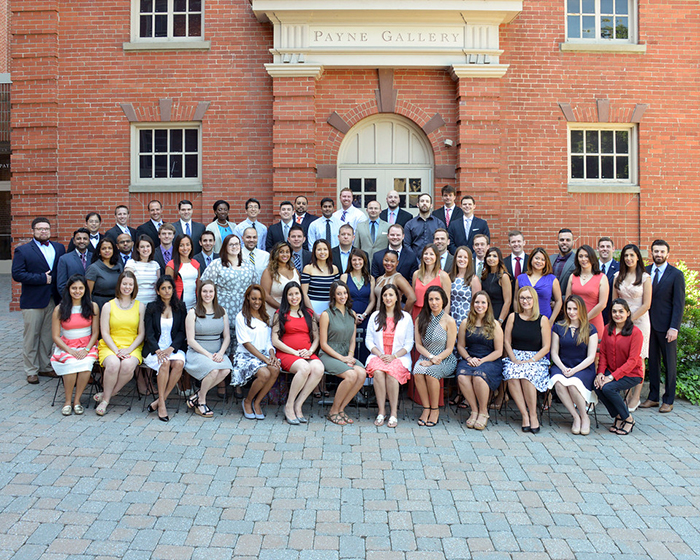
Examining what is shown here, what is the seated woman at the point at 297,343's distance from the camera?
6.43 metres

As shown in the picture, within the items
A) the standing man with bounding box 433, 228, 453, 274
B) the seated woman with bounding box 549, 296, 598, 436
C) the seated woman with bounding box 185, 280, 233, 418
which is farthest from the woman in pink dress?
the seated woman with bounding box 185, 280, 233, 418

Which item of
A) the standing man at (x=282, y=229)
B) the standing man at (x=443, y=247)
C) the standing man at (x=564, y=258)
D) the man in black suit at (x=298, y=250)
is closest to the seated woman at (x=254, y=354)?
the man in black suit at (x=298, y=250)

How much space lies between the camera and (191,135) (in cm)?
1114

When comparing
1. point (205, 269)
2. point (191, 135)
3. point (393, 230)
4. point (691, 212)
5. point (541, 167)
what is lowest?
point (205, 269)

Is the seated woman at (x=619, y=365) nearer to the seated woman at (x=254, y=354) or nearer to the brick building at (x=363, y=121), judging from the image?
the seated woman at (x=254, y=354)

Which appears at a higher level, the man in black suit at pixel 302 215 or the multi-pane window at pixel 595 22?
the multi-pane window at pixel 595 22

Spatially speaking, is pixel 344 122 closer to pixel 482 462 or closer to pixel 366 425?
pixel 366 425

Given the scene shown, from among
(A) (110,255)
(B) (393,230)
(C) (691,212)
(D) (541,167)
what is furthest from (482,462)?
(C) (691,212)

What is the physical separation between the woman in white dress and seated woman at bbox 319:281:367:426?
3.31m

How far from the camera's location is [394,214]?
882cm

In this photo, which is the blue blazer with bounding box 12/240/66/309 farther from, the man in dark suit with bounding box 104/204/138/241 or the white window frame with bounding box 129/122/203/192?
the white window frame with bounding box 129/122/203/192

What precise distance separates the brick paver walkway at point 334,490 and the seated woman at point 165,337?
0.44m

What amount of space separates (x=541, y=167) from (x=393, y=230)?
4.80m

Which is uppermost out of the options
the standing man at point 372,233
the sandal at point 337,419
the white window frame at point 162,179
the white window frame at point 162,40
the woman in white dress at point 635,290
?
the white window frame at point 162,40
